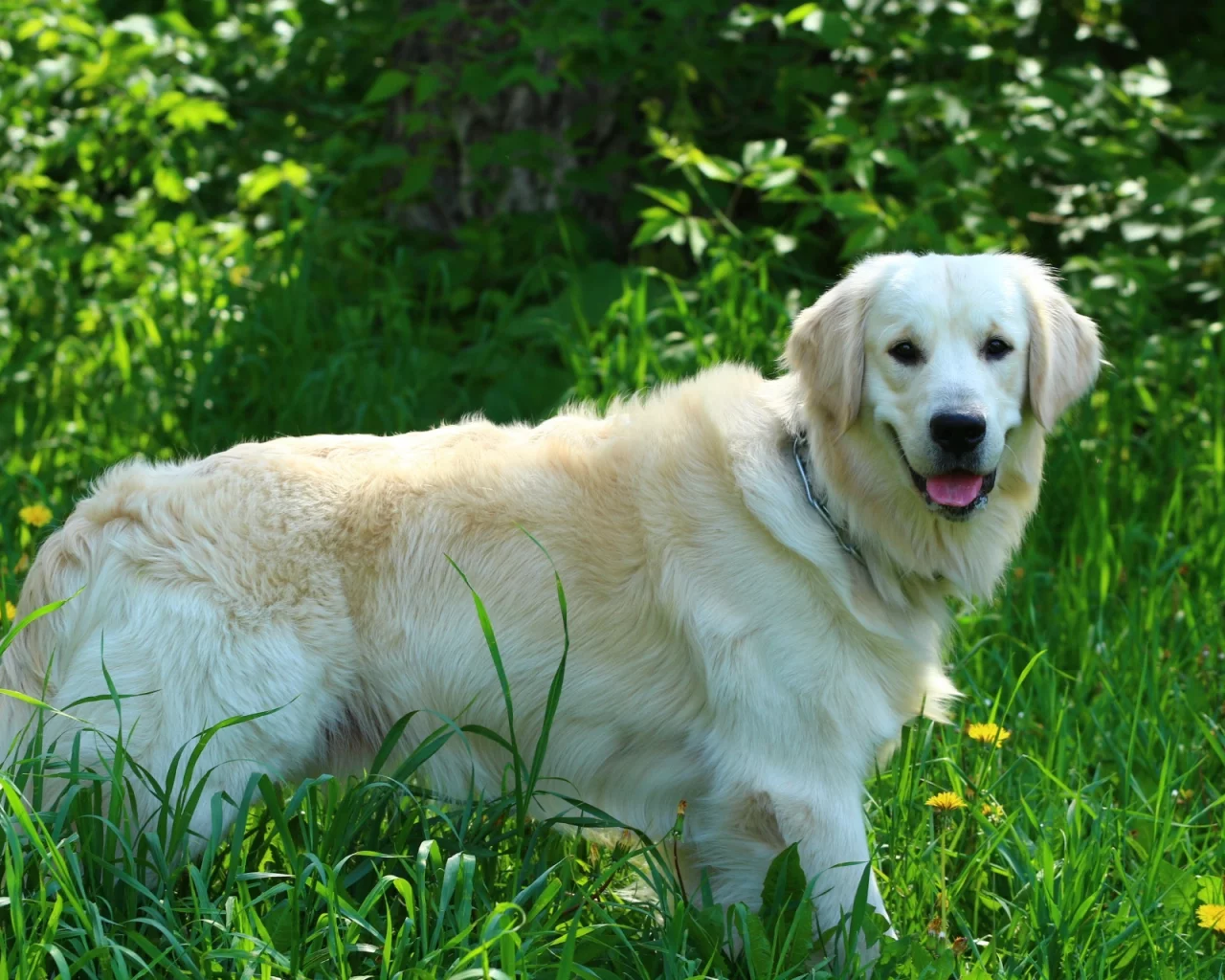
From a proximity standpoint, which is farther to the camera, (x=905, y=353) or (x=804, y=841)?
(x=905, y=353)

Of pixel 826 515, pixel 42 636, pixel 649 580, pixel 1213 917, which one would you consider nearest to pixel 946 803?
pixel 1213 917

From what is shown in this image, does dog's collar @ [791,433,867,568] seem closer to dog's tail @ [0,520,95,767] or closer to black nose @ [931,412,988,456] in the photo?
black nose @ [931,412,988,456]

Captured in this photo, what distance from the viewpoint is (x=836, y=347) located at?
279cm

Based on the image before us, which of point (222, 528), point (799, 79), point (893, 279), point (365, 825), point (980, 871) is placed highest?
point (799, 79)

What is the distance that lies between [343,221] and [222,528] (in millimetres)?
3603

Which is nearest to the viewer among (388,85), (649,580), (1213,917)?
(1213,917)

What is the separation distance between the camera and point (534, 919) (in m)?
2.43

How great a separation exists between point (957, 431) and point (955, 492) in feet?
0.47

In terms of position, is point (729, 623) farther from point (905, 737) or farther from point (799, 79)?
point (799, 79)

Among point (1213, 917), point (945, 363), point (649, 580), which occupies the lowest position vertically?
point (1213, 917)

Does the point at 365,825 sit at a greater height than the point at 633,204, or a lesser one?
lesser

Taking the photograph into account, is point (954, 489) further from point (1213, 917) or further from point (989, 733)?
point (1213, 917)

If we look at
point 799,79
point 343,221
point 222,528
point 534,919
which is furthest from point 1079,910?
point 343,221

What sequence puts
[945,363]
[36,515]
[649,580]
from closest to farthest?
[945,363], [649,580], [36,515]
